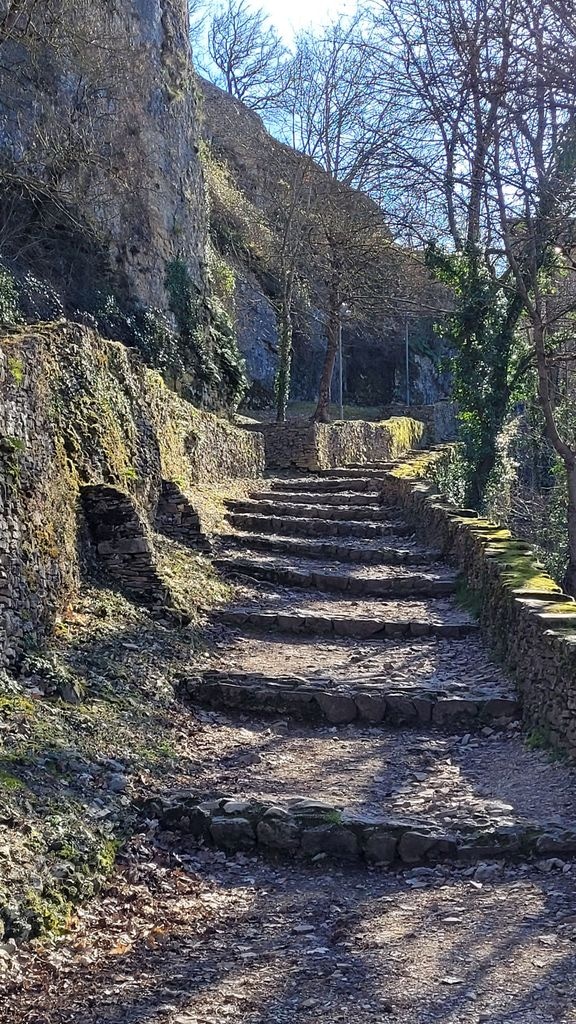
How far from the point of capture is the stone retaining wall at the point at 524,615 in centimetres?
611

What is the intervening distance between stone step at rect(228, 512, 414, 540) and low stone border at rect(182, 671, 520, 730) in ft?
21.9

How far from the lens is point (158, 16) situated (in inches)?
819

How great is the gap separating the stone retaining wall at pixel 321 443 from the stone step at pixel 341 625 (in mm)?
10870

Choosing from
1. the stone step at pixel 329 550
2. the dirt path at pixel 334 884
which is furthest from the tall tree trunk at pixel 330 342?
the dirt path at pixel 334 884

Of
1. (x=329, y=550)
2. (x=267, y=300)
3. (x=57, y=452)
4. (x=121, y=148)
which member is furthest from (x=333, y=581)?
(x=267, y=300)

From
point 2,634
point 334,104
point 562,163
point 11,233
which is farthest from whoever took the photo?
point 334,104

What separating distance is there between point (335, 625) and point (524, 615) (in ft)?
8.47

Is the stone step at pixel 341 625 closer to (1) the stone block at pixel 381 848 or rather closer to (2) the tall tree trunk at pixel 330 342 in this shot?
(1) the stone block at pixel 381 848

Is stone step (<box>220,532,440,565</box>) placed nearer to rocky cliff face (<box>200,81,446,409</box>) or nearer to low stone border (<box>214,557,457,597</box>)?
low stone border (<box>214,557,457,597</box>)

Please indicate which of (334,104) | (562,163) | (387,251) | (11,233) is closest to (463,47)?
(562,163)

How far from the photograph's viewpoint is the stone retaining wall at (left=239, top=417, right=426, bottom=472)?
21312mm

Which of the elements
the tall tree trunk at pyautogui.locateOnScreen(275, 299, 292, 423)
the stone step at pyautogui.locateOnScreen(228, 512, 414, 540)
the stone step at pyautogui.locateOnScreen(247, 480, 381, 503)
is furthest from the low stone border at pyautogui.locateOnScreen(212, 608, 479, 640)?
the tall tree trunk at pyautogui.locateOnScreen(275, 299, 292, 423)

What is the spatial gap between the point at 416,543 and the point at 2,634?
8.71 metres

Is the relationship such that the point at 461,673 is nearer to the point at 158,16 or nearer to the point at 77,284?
the point at 77,284
